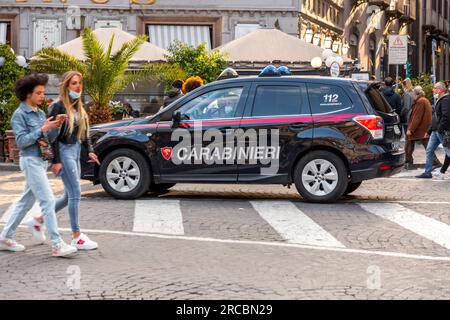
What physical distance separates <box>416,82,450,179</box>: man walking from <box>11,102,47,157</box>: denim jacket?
375 inches

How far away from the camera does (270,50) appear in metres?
24.9

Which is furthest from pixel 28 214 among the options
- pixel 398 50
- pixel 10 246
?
pixel 398 50

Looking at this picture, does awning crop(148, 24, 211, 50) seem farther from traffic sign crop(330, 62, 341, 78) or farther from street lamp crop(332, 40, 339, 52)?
traffic sign crop(330, 62, 341, 78)

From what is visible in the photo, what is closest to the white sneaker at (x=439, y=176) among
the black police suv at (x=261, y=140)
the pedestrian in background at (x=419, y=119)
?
the pedestrian in background at (x=419, y=119)

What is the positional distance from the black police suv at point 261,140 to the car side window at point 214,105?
0.5 inches

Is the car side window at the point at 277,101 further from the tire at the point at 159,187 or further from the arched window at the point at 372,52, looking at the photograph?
the arched window at the point at 372,52

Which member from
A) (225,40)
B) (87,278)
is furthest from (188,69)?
(87,278)

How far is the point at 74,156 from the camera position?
9.16 metres

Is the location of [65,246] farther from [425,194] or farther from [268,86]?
[425,194]

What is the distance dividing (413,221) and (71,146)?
172 inches

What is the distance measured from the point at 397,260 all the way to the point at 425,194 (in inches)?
245

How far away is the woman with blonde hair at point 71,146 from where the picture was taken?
9.07 m

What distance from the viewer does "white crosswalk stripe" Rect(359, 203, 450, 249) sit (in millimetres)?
10258

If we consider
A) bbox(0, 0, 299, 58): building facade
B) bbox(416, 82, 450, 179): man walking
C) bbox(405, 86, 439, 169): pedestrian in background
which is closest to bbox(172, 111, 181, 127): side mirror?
bbox(416, 82, 450, 179): man walking
